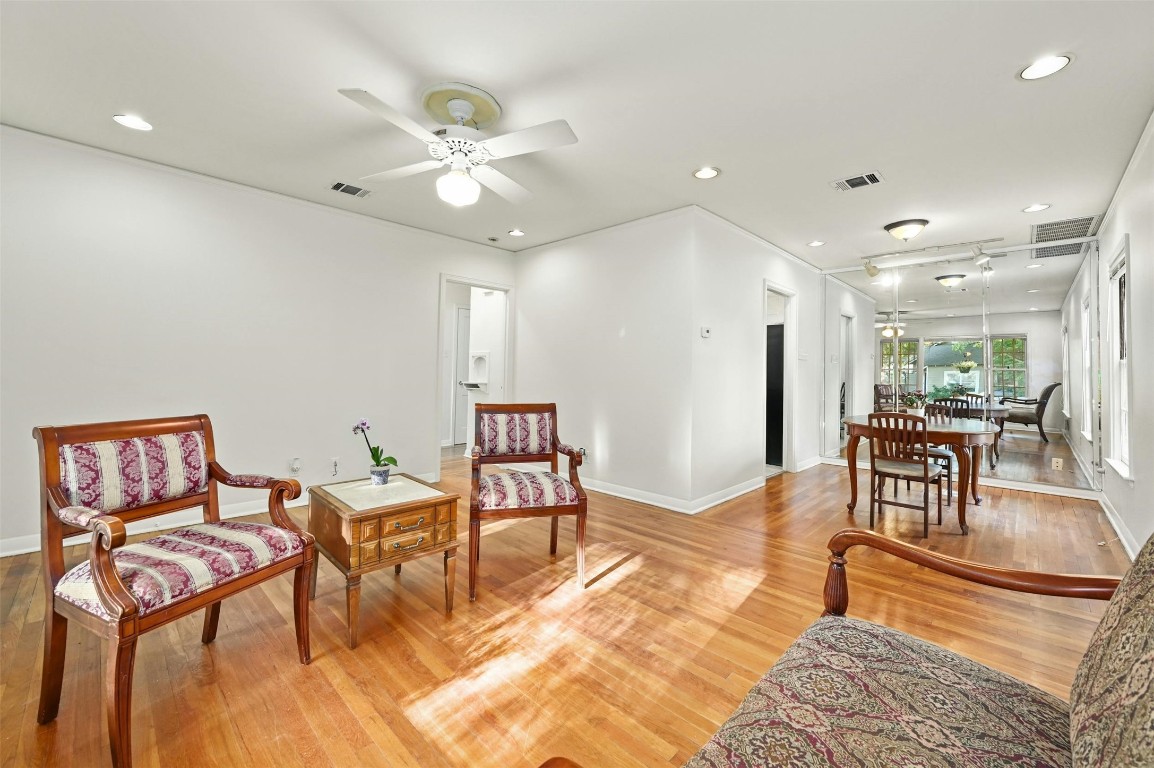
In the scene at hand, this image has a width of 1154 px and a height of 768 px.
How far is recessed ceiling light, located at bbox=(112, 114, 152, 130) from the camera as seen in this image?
2.81 m

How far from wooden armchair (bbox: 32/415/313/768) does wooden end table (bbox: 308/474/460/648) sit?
18 cm

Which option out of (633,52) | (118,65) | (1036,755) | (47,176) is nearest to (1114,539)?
(1036,755)

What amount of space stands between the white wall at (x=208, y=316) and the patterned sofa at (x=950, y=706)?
4.19 m

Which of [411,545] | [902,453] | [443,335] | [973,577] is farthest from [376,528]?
[902,453]

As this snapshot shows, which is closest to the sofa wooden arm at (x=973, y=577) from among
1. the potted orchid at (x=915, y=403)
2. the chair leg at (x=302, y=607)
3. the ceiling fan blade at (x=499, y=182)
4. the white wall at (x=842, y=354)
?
the chair leg at (x=302, y=607)

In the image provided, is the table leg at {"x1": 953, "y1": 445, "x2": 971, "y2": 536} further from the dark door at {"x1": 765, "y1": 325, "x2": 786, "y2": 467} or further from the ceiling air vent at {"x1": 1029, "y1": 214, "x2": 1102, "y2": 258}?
the ceiling air vent at {"x1": 1029, "y1": 214, "x2": 1102, "y2": 258}

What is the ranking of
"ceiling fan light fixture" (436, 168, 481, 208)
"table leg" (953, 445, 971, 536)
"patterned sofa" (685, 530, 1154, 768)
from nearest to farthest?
"patterned sofa" (685, 530, 1154, 768) → "ceiling fan light fixture" (436, 168, 481, 208) → "table leg" (953, 445, 971, 536)

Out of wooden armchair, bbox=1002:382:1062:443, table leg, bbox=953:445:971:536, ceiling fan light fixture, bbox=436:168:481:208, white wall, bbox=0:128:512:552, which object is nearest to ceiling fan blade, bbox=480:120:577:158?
ceiling fan light fixture, bbox=436:168:481:208

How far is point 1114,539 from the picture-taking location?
11.4 feet

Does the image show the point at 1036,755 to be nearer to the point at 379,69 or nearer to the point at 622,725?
the point at 622,725

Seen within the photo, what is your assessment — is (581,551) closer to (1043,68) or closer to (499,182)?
(499,182)

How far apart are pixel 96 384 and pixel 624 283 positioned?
4.07 metres

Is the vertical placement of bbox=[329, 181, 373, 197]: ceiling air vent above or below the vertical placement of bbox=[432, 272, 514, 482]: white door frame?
above

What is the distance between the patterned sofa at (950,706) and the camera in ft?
2.41
